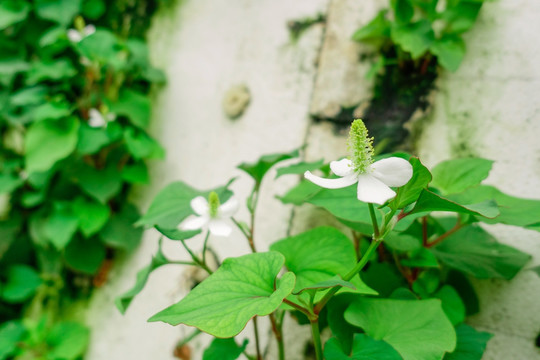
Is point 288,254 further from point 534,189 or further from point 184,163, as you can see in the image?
point 184,163

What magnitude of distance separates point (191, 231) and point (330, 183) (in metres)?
0.32

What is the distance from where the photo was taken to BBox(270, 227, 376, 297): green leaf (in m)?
0.72

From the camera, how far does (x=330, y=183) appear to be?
57 centimetres

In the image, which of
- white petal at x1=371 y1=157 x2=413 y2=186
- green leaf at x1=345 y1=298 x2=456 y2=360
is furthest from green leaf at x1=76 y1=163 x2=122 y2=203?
white petal at x1=371 y1=157 x2=413 y2=186

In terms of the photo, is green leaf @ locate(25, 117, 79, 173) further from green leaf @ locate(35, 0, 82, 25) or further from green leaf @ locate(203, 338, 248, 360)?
green leaf @ locate(203, 338, 248, 360)

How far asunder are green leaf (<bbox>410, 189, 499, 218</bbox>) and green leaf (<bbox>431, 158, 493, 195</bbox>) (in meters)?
0.25

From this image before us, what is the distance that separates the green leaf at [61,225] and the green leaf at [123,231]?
0.36 feet

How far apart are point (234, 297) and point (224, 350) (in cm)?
25

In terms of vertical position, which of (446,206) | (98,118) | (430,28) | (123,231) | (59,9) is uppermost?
(430,28)

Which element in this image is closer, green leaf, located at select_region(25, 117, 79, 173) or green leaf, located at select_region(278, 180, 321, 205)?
green leaf, located at select_region(278, 180, 321, 205)

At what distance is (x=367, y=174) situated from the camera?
1.86ft

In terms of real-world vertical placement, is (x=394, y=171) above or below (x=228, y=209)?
above

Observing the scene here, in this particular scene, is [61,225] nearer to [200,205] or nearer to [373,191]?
[200,205]

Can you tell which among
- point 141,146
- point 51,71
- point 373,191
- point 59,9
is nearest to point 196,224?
point 373,191
